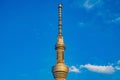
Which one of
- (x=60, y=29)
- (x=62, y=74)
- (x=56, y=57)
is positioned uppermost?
(x=60, y=29)

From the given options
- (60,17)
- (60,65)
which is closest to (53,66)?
(60,65)

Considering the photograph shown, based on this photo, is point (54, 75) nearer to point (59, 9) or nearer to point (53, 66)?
point (53, 66)

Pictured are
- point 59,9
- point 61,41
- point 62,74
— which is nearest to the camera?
point 62,74

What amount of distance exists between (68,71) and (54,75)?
4664 millimetres

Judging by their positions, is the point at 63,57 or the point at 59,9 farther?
the point at 59,9

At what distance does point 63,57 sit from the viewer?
101 metres

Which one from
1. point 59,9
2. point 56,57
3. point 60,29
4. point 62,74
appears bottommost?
point 62,74

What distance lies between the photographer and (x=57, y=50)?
101125 millimetres

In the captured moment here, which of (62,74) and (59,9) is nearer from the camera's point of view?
(62,74)

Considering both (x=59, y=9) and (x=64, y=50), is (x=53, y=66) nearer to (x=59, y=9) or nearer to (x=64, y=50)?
(x=64, y=50)

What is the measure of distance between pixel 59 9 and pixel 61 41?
12859 mm

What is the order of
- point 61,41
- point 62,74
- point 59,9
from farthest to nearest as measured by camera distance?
point 59,9 → point 61,41 → point 62,74

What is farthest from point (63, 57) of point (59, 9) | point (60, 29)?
point (59, 9)

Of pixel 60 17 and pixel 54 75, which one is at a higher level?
pixel 60 17
